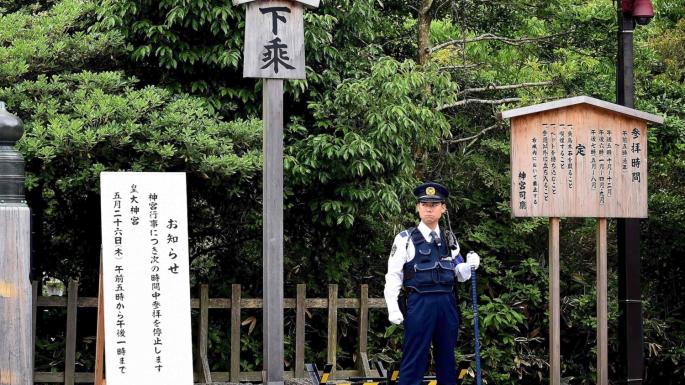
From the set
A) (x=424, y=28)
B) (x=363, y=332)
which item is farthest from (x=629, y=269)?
(x=424, y=28)

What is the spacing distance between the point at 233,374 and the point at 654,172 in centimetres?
621

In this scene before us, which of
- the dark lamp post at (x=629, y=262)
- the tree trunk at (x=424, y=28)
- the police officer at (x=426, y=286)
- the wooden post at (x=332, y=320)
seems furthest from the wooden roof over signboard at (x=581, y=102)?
the tree trunk at (x=424, y=28)

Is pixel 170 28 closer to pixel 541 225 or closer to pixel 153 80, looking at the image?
pixel 153 80

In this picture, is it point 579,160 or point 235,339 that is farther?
point 235,339

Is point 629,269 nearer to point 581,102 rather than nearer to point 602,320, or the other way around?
point 602,320

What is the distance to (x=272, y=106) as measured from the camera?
896cm

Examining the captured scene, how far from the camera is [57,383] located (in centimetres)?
1105

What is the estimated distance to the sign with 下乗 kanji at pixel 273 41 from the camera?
29.2 feet

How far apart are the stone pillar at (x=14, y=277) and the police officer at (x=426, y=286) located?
3.11 meters

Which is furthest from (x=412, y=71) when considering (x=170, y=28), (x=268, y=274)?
(x=268, y=274)

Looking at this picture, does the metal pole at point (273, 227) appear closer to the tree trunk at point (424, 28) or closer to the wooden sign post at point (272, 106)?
the wooden sign post at point (272, 106)

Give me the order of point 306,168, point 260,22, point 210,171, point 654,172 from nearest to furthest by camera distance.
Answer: point 260,22 → point 210,171 → point 306,168 → point 654,172

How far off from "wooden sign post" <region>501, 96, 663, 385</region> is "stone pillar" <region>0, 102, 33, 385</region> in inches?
171

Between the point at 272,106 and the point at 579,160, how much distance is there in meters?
3.00
